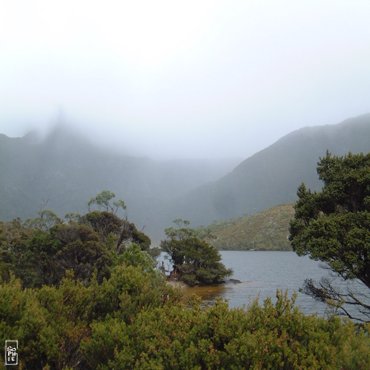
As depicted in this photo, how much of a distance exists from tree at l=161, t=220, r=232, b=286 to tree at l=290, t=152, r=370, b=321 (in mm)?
49333

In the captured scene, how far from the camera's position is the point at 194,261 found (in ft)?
267

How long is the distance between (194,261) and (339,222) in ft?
186

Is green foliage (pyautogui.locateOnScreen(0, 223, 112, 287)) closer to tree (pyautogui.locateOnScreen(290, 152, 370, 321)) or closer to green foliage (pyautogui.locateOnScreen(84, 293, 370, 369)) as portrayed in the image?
tree (pyautogui.locateOnScreen(290, 152, 370, 321))

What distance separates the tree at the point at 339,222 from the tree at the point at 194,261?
4933 centimetres

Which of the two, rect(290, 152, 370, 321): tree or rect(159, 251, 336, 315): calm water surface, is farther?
rect(159, 251, 336, 315): calm water surface

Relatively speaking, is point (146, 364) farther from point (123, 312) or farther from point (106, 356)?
point (123, 312)

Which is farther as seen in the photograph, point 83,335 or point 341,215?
point 341,215

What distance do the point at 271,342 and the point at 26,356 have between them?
4815 millimetres

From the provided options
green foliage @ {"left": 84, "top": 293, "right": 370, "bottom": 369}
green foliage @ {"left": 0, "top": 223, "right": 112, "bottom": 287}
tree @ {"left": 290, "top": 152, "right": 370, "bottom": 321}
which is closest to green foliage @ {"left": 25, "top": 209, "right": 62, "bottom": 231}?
green foliage @ {"left": 0, "top": 223, "right": 112, "bottom": 287}

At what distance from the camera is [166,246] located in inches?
3285

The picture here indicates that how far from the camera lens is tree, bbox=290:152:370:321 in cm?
2564

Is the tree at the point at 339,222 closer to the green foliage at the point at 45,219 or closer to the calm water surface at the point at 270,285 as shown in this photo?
the calm water surface at the point at 270,285

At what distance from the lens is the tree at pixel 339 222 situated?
25.6m

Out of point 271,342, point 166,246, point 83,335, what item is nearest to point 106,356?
point 83,335
